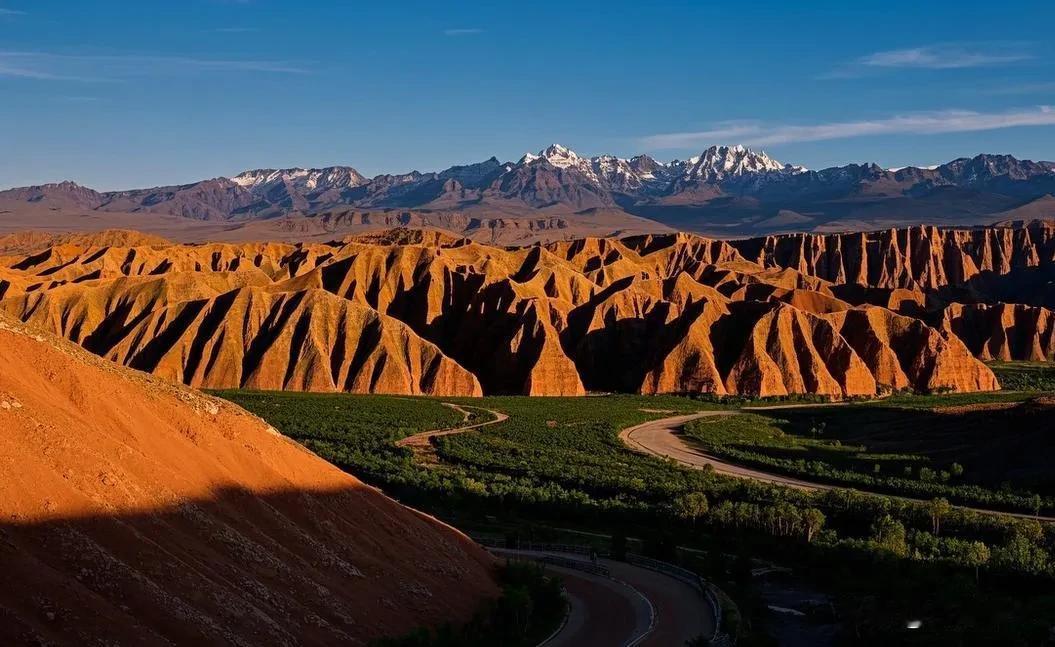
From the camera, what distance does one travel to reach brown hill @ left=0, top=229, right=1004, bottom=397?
4865 inches

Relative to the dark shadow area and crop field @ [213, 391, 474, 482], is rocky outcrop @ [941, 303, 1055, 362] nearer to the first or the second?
the dark shadow area

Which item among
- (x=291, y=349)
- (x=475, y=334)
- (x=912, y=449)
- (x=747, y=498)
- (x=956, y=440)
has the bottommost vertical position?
(x=912, y=449)

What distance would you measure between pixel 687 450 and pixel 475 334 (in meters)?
56.1

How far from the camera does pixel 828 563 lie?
48.8 meters

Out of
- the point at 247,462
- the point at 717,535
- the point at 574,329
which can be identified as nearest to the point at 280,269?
the point at 574,329

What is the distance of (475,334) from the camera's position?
13988 centimetres

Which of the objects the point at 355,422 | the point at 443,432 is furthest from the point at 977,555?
the point at 355,422

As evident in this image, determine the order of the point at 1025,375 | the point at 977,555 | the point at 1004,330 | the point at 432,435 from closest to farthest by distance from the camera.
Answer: the point at 977,555
the point at 432,435
the point at 1025,375
the point at 1004,330

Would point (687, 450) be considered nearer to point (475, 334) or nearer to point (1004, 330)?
point (475, 334)

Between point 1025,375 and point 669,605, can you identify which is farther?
point 1025,375

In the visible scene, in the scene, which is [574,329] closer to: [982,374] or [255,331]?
[255,331]

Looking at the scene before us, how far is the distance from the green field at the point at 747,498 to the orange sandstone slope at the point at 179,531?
14.2 metres

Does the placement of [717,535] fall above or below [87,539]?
below

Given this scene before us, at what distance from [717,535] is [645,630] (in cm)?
2081
